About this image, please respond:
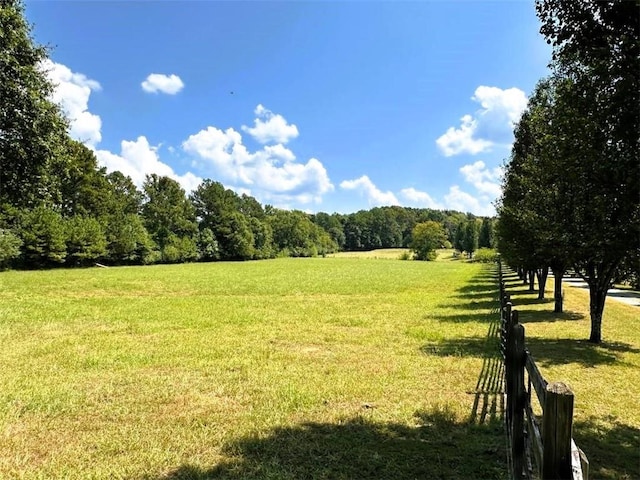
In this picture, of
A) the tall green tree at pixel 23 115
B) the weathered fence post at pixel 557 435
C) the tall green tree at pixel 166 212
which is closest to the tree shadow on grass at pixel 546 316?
the weathered fence post at pixel 557 435

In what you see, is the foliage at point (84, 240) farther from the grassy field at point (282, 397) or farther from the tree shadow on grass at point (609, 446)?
the tree shadow on grass at point (609, 446)

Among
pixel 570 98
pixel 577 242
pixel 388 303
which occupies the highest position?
pixel 570 98

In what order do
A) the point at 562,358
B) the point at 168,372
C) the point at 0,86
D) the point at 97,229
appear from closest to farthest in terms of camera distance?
1. the point at 168,372
2. the point at 562,358
3. the point at 0,86
4. the point at 97,229

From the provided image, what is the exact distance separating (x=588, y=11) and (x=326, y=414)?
6.53 metres

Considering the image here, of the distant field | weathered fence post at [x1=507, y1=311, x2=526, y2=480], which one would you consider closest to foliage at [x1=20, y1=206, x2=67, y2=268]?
weathered fence post at [x1=507, y1=311, x2=526, y2=480]

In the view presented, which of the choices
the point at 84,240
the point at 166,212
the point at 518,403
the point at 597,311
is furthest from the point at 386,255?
the point at 518,403

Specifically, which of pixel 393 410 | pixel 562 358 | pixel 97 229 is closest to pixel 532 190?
pixel 562 358

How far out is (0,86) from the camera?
13852 millimetres

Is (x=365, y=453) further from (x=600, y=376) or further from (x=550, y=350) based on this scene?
(x=550, y=350)

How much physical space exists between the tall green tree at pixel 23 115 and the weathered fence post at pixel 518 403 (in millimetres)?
16272

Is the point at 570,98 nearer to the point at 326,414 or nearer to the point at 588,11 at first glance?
the point at 588,11

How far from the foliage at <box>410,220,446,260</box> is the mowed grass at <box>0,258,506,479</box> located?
3930 inches

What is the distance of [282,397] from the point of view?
6.86 m

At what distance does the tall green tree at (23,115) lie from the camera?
46.2 ft
